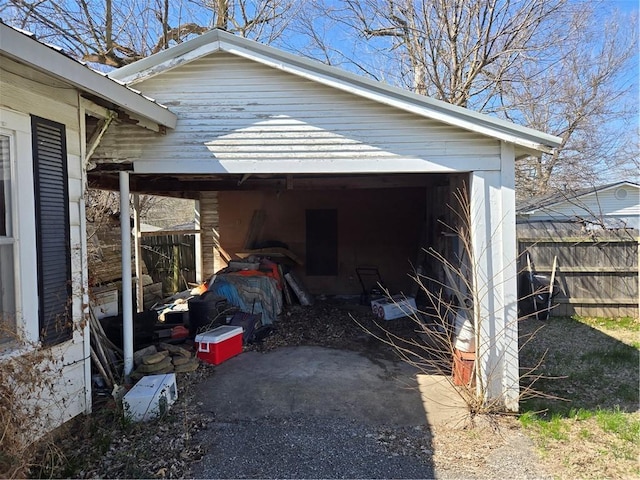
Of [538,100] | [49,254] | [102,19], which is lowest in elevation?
[49,254]

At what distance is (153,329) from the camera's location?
5.77m

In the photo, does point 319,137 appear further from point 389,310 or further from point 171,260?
point 171,260

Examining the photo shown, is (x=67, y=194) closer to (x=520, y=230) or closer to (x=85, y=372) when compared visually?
(x=85, y=372)

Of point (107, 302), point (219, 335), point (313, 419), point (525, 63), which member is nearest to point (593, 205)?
point (525, 63)

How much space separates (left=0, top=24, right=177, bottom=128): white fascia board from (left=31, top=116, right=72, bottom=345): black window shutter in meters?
0.40

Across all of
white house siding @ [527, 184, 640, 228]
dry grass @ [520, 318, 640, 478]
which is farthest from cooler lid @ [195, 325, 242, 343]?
white house siding @ [527, 184, 640, 228]

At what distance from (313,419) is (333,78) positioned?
3.30 metres

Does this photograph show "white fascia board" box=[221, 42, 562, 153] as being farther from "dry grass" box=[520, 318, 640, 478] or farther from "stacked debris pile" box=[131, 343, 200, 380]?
"stacked debris pile" box=[131, 343, 200, 380]

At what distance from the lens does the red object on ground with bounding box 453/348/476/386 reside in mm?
4312

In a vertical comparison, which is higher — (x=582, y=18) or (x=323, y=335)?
(x=582, y=18)

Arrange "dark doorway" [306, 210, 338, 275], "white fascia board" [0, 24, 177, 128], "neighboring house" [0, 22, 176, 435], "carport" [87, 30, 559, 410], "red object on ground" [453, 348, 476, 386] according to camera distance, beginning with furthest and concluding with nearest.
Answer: "dark doorway" [306, 210, 338, 275], "red object on ground" [453, 348, 476, 386], "carport" [87, 30, 559, 410], "neighboring house" [0, 22, 176, 435], "white fascia board" [0, 24, 177, 128]

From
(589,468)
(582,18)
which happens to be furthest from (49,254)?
(582,18)

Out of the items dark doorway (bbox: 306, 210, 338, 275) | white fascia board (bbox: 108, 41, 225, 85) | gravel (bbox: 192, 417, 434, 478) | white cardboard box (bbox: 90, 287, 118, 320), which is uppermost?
white fascia board (bbox: 108, 41, 225, 85)

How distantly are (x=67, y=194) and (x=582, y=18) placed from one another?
13939mm
